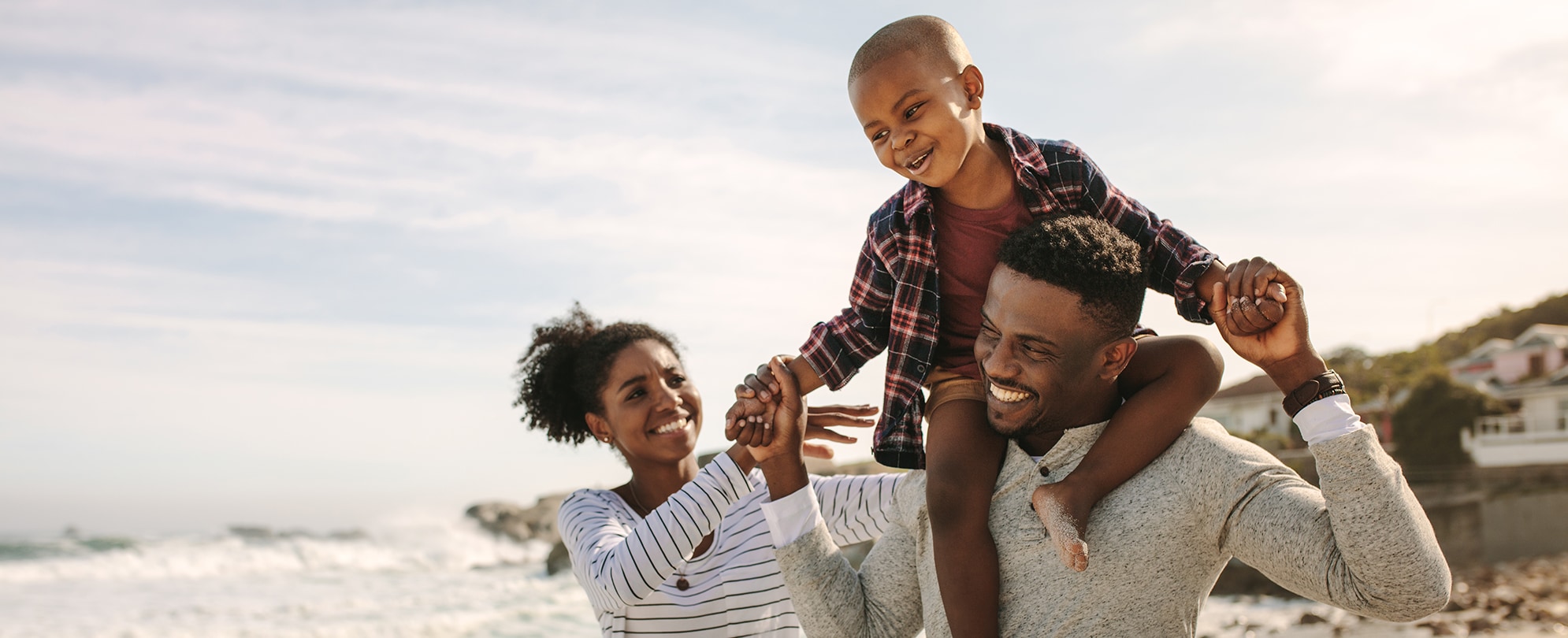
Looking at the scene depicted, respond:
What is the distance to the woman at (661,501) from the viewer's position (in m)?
3.12

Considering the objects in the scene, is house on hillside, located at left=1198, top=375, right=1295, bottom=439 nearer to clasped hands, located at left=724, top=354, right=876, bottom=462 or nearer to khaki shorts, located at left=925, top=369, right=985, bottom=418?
khaki shorts, located at left=925, top=369, right=985, bottom=418

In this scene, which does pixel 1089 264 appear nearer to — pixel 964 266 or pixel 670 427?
pixel 964 266

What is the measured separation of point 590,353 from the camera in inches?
164

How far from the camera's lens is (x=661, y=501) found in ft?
12.8

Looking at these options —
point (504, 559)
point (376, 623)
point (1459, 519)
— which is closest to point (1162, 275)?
point (376, 623)

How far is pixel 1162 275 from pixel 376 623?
51.7ft

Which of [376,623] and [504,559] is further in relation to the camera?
[504,559]

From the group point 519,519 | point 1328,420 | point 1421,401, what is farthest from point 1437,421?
point 1328,420

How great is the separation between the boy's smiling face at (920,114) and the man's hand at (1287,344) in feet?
2.61

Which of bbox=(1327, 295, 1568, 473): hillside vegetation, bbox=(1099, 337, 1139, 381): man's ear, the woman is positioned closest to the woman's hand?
the woman

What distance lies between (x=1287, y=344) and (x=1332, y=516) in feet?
1.12

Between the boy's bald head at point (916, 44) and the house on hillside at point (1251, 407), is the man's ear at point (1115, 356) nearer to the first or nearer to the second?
the boy's bald head at point (916, 44)

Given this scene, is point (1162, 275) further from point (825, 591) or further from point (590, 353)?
point (590, 353)

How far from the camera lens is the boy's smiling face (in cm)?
260
